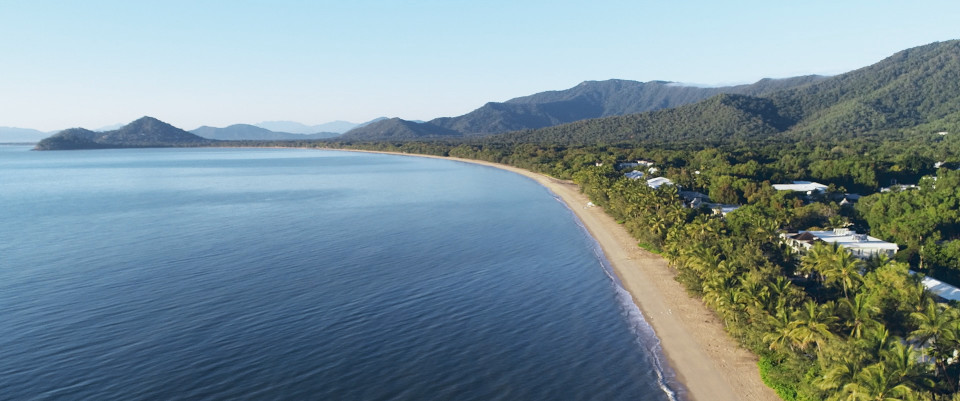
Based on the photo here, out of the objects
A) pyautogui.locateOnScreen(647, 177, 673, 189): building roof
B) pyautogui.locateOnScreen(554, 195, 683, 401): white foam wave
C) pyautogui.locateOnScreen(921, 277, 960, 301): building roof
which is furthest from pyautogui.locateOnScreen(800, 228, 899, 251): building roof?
pyautogui.locateOnScreen(647, 177, 673, 189): building roof

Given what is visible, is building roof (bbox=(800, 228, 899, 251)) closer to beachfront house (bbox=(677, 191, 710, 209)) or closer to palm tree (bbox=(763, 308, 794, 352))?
beachfront house (bbox=(677, 191, 710, 209))

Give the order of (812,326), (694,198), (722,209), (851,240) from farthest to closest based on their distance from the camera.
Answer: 1. (694,198)
2. (722,209)
3. (851,240)
4. (812,326)

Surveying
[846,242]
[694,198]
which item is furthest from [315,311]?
[694,198]

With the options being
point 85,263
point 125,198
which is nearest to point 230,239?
point 85,263

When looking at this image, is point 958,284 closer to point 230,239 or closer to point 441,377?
point 441,377

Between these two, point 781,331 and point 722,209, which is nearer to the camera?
point 781,331

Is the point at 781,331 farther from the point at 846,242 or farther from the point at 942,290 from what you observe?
the point at 846,242
